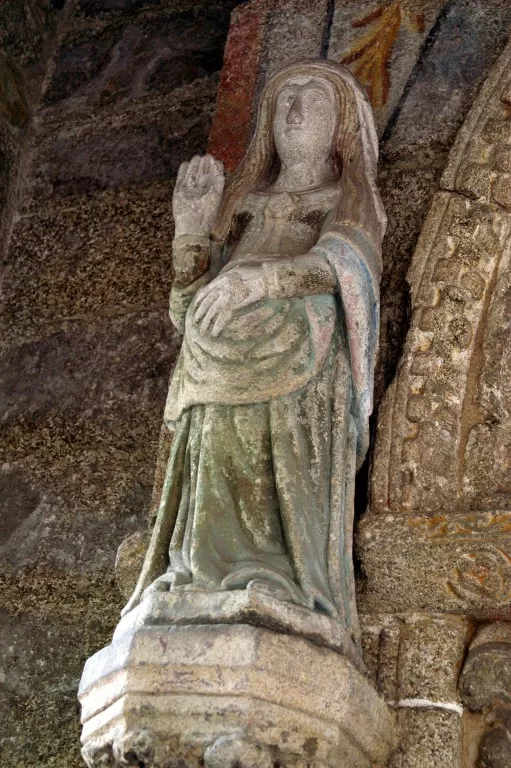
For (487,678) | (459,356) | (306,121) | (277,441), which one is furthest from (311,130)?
(487,678)

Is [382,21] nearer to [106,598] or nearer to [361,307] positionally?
[361,307]

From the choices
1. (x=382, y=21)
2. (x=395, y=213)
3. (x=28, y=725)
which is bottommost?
(x=28, y=725)

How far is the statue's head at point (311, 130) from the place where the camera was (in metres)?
3.45

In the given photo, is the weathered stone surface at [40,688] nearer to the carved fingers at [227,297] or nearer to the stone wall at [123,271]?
the stone wall at [123,271]

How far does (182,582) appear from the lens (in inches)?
110

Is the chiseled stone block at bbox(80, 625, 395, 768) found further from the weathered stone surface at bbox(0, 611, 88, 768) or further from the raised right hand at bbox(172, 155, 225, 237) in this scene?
the raised right hand at bbox(172, 155, 225, 237)

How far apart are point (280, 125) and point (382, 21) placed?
74cm

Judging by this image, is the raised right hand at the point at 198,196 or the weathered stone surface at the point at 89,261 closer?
the raised right hand at the point at 198,196

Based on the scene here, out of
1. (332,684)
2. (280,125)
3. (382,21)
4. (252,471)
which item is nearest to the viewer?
(332,684)

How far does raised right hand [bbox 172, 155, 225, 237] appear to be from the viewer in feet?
10.9

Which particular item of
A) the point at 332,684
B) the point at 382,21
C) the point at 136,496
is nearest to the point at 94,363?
the point at 136,496

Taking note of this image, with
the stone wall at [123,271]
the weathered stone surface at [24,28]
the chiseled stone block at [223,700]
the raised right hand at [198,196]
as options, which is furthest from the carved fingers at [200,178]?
the weathered stone surface at [24,28]

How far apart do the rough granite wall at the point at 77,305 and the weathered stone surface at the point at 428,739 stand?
1.01 metres

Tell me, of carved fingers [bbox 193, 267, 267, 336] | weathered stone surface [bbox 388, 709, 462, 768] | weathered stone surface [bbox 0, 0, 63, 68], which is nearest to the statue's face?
carved fingers [bbox 193, 267, 267, 336]
